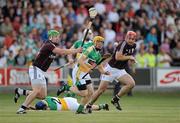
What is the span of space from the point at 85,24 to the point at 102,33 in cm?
85

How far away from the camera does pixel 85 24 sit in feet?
109

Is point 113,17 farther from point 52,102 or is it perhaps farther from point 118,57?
point 52,102

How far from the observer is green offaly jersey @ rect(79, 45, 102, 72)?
20984mm

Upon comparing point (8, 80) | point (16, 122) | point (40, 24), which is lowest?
point (16, 122)

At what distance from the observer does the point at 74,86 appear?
877 inches

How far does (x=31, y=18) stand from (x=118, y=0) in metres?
Result: 4.44

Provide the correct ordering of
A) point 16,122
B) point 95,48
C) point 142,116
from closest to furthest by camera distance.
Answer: point 16,122
point 142,116
point 95,48

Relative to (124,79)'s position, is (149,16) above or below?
above

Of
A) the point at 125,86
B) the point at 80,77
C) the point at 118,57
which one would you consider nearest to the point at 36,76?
the point at 80,77

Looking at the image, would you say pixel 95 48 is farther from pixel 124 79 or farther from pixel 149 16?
pixel 149 16

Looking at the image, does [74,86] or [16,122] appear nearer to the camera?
[16,122]

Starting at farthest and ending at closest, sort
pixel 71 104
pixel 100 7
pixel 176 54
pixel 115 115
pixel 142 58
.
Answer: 1. pixel 100 7
2. pixel 176 54
3. pixel 142 58
4. pixel 71 104
5. pixel 115 115

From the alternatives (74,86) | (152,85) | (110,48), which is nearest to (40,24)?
(110,48)

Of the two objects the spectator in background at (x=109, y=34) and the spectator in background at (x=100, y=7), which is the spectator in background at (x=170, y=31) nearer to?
the spectator in background at (x=109, y=34)
